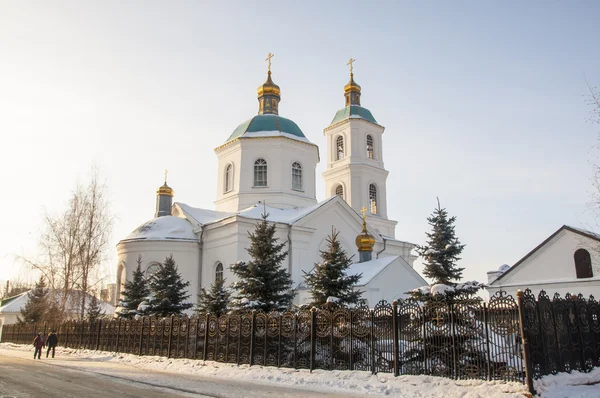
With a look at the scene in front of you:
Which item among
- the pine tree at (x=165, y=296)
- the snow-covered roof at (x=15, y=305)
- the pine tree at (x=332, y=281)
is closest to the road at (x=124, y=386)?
the pine tree at (x=332, y=281)

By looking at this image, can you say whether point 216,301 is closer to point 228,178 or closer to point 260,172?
point 260,172

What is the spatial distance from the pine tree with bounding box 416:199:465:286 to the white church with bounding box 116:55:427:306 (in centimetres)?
756

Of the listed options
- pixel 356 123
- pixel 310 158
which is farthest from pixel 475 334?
pixel 356 123

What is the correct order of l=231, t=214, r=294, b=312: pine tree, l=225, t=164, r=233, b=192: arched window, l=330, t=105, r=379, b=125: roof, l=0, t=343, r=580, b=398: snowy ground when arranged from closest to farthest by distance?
l=0, t=343, r=580, b=398: snowy ground < l=231, t=214, r=294, b=312: pine tree < l=225, t=164, r=233, b=192: arched window < l=330, t=105, r=379, b=125: roof

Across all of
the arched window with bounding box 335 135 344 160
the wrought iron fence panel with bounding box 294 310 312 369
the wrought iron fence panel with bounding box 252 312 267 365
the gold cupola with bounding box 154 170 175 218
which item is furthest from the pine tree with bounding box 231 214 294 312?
the arched window with bounding box 335 135 344 160

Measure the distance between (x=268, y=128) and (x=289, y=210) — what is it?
210 inches

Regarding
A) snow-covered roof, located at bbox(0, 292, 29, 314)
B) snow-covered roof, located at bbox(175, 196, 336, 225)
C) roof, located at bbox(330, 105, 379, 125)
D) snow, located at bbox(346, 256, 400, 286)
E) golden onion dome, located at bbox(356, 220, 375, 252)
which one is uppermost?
roof, located at bbox(330, 105, 379, 125)

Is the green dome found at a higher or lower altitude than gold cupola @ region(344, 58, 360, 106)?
lower

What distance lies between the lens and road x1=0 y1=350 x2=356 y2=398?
9117mm

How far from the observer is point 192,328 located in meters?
15.6

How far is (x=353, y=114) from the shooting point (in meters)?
33.8

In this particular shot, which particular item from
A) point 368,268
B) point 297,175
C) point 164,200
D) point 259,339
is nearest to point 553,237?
point 368,268

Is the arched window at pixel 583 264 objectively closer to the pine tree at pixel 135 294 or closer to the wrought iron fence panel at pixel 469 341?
the wrought iron fence panel at pixel 469 341

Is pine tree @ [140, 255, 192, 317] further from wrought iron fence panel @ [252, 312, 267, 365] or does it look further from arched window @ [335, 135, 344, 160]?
arched window @ [335, 135, 344, 160]
